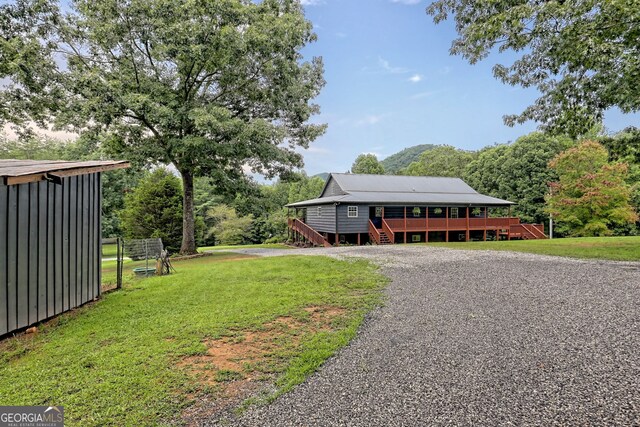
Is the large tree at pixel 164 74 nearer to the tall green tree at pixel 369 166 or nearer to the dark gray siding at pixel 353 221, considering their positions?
the dark gray siding at pixel 353 221

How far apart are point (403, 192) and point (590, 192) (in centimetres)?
1267

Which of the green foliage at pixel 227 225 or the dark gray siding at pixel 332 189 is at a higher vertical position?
the dark gray siding at pixel 332 189

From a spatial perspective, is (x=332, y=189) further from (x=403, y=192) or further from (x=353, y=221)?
(x=403, y=192)

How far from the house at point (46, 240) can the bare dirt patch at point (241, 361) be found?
9.24ft

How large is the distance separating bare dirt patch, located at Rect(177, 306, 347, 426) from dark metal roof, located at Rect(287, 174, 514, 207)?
1479 centimetres

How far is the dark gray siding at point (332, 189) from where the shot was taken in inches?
909

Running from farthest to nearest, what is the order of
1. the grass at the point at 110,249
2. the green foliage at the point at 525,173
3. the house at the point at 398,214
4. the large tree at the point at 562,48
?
the green foliage at the point at 525,173, the house at the point at 398,214, the grass at the point at 110,249, the large tree at the point at 562,48

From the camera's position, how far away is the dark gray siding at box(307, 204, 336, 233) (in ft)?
67.8

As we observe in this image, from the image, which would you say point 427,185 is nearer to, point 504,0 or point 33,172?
point 504,0

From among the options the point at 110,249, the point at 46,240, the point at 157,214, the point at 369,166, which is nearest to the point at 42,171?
the point at 46,240

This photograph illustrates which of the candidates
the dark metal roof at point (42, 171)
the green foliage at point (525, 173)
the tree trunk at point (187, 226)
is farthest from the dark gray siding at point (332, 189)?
the green foliage at point (525, 173)

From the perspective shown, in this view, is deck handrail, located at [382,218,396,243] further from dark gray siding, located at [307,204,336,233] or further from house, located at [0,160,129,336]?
house, located at [0,160,129,336]

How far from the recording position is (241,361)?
362 cm

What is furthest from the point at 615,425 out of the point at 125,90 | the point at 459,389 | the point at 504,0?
the point at 125,90
